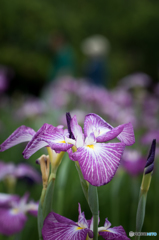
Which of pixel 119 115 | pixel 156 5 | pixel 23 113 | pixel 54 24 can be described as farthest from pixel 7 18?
pixel 119 115

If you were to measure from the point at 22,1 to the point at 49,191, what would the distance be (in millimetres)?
10855

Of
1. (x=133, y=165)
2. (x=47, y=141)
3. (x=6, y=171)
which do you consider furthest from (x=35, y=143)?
(x=133, y=165)

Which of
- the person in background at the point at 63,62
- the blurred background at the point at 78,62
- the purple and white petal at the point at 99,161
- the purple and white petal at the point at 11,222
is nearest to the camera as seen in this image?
the purple and white petal at the point at 99,161

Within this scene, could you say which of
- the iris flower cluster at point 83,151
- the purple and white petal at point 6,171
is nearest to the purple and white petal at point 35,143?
the iris flower cluster at point 83,151

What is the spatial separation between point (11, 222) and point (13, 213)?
47 millimetres

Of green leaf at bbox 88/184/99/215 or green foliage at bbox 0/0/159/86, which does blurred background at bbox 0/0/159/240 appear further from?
Answer: green leaf at bbox 88/184/99/215

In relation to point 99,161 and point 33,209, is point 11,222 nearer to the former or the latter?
point 33,209

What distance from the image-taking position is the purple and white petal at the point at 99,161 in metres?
0.46

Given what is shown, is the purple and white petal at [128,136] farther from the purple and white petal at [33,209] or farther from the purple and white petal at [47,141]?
the purple and white petal at [33,209]

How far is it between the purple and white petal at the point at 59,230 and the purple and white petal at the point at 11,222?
273 mm

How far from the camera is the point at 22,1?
1043 centimetres

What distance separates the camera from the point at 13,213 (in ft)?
2.62

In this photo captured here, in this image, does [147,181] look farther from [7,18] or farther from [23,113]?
[7,18]

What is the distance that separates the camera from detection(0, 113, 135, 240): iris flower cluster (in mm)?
471
